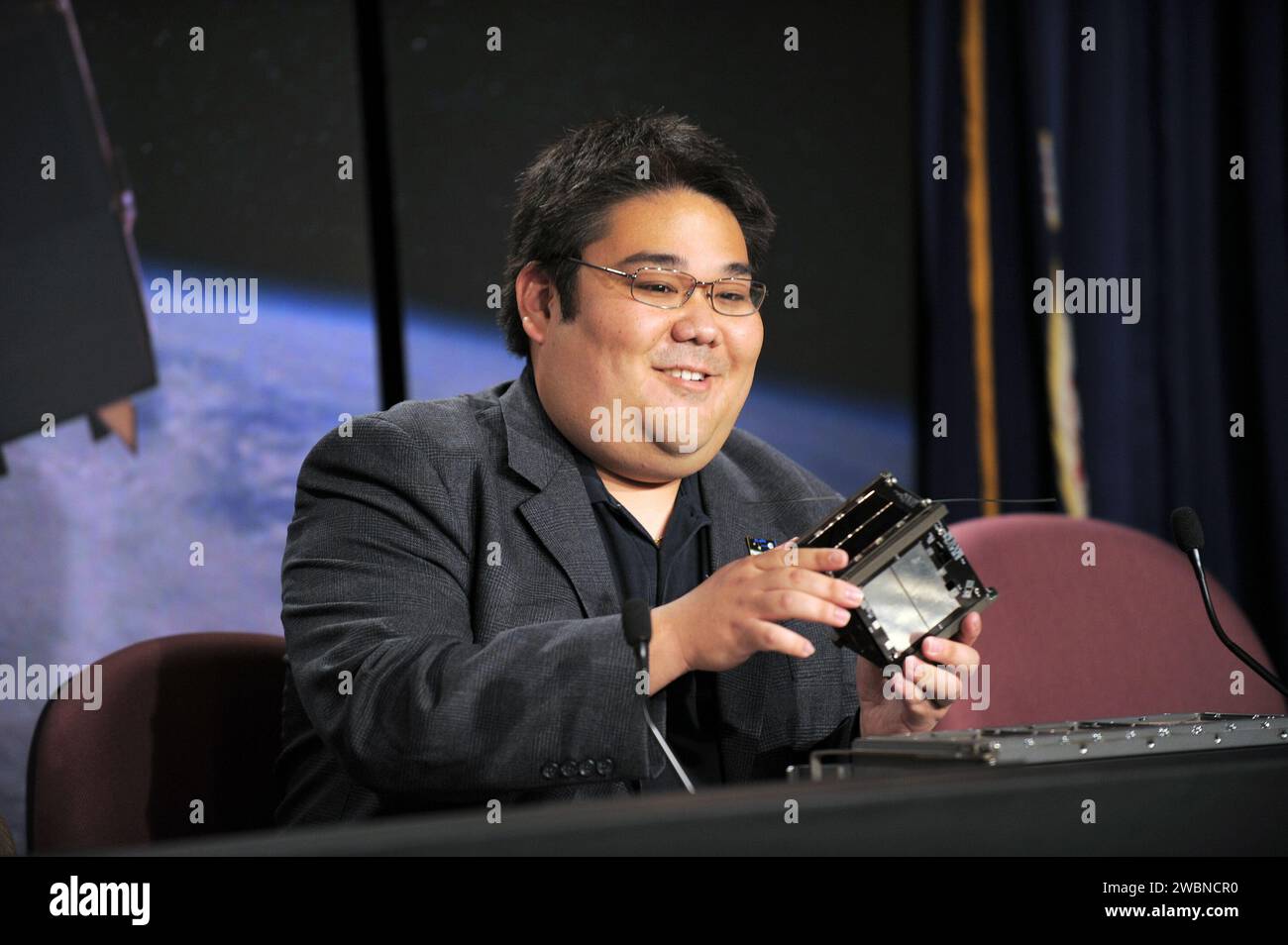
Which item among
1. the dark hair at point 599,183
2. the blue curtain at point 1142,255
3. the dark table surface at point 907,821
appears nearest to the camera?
the dark table surface at point 907,821

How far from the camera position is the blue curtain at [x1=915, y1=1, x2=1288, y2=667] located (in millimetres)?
2988

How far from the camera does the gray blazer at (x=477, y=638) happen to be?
1.48 metres

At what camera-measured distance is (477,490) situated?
1839 millimetres

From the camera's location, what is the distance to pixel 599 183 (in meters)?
1.95

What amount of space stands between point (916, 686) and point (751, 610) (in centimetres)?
37

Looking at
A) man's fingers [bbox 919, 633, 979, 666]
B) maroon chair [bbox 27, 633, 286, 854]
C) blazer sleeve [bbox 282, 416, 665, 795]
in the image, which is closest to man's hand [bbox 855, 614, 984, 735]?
man's fingers [bbox 919, 633, 979, 666]

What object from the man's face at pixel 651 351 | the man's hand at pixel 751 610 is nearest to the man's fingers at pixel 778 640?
the man's hand at pixel 751 610

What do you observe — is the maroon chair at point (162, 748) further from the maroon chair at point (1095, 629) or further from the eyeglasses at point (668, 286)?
the maroon chair at point (1095, 629)

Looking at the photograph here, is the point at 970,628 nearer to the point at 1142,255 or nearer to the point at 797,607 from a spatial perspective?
the point at 797,607

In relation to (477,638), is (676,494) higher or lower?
higher

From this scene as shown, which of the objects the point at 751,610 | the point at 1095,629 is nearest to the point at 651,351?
the point at 751,610

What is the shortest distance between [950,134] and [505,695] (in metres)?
2.20
